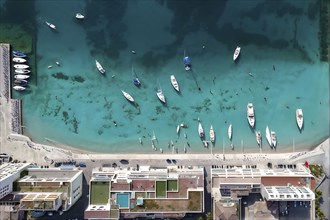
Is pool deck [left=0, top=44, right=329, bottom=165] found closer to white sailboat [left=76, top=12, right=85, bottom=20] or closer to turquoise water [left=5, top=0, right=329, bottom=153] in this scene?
turquoise water [left=5, top=0, right=329, bottom=153]

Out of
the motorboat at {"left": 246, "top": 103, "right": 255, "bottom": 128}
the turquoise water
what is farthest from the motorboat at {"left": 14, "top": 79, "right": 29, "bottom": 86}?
the motorboat at {"left": 246, "top": 103, "right": 255, "bottom": 128}

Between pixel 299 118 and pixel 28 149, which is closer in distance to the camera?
pixel 299 118

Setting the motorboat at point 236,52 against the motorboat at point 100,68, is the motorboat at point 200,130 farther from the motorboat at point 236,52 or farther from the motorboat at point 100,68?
the motorboat at point 100,68

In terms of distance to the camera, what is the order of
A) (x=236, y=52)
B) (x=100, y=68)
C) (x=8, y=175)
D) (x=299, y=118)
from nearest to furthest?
1. (x=8, y=175)
2. (x=236, y=52)
3. (x=299, y=118)
4. (x=100, y=68)

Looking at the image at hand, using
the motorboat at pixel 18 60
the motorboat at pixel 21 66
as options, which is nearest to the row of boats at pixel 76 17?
the motorboat at pixel 18 60

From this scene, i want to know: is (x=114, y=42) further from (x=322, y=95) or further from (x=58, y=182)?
(x=322, y=95)

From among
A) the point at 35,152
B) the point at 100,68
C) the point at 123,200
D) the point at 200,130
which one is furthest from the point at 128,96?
the point at 35,152

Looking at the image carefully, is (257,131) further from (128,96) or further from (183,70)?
(128,96)
